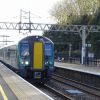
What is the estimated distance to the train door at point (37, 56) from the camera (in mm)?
27641

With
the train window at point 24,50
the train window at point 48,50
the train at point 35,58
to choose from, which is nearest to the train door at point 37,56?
the train at point 35,58

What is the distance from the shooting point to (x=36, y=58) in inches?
1094

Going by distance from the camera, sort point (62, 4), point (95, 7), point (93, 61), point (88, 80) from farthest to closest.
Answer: point (62, 4) → point (95, 7) → point (93, 61) → point (88, 80)

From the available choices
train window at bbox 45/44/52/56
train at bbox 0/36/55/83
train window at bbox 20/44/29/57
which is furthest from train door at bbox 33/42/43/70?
train window at bbox 20/44/29/57

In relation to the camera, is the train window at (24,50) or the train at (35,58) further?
the train window at (24,50)

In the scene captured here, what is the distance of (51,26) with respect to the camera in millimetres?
70375

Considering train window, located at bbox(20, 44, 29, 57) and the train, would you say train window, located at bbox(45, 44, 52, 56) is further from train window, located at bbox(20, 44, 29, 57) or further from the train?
train window, located at bbox(20, 44, 29, 57)

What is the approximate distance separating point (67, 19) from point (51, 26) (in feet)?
48.6

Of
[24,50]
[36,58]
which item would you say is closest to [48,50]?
[36,58]

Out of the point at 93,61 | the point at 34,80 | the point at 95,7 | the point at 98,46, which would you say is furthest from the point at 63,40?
the point at 34,80

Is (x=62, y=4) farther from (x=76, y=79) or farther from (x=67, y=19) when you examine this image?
(x=76, y=79)

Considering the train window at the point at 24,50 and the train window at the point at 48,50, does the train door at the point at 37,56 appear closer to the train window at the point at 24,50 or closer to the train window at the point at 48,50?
the train window at the point at 48,50

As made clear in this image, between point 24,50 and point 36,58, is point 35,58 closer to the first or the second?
point 36,58

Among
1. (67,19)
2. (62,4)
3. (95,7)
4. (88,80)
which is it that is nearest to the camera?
(88,80)
